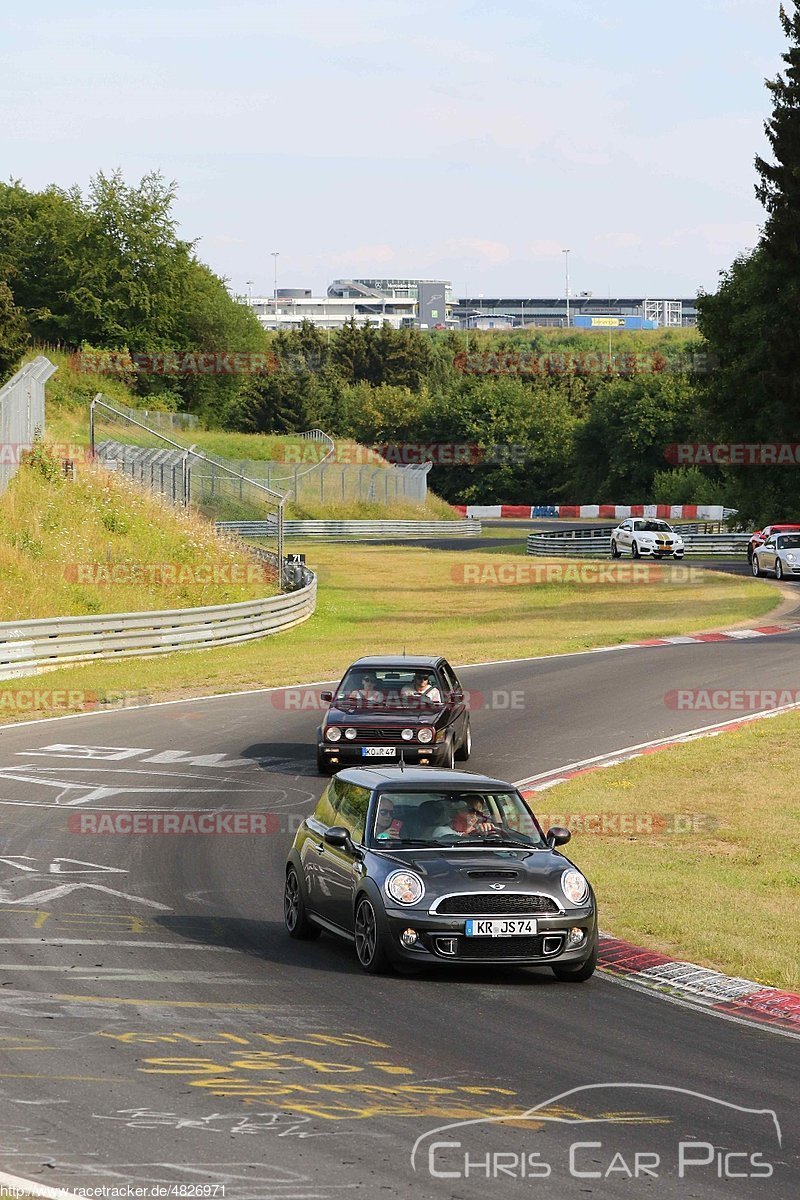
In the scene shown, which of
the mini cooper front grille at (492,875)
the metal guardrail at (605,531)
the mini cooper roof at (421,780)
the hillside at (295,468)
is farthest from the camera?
the hillside at (295,468)

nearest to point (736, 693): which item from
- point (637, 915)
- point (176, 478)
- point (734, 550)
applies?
point (637, 915)

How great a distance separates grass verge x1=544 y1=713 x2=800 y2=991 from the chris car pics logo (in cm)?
331

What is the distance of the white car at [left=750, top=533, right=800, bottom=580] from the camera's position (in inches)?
2020

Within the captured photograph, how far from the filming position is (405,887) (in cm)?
1077

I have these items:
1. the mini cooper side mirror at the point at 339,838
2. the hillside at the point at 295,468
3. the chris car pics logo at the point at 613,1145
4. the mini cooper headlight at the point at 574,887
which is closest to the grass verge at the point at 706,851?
the mini cooper headlight at the point at 574,887

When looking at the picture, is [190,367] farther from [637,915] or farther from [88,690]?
[637,915]

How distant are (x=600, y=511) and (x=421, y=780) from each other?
89800 millimetres

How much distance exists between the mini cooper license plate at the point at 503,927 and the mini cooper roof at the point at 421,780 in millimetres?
1536

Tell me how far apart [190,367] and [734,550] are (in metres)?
39.3

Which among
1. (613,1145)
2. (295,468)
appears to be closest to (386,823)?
(613,1145)

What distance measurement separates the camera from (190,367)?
93750 mm

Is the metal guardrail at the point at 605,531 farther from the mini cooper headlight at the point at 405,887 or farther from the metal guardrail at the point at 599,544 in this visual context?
the mini cooper headlight at the point at 405,887

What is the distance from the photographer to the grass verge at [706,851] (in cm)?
1218

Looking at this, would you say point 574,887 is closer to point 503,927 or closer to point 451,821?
point 503,927
